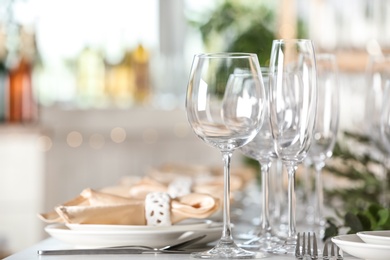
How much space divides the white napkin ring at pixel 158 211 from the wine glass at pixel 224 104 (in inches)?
5.1

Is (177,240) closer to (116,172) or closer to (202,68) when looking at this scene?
(202,68)

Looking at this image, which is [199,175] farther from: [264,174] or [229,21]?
[229,21]

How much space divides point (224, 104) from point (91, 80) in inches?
127

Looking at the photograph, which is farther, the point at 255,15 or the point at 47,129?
the point at 255,15

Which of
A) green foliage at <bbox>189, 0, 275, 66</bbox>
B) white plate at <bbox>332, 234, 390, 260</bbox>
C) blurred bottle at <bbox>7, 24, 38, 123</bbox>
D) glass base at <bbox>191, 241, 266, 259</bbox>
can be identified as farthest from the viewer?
green foliage at <bbox>189, 0, 275, 66</bbox>

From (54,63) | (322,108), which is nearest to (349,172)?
(322,108)

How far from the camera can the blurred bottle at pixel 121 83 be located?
4285 millimetres

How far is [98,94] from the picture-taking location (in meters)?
4.31

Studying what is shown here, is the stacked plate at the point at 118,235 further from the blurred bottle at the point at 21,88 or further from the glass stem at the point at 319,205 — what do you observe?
the blurred bottle at the point at 21,88

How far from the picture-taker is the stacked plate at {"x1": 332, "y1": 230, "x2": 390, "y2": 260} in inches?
36.8

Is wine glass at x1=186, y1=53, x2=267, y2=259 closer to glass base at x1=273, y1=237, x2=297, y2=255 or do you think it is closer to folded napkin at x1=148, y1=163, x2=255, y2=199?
glass base at x1=273, y1=237, x2=297, y2=255

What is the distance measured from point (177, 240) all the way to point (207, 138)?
6.0 inches

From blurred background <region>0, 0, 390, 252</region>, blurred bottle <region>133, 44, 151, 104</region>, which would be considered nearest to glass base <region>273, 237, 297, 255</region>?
blurred background <region>0, 0, 390, 252</region>

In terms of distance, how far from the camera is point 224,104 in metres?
1.13
